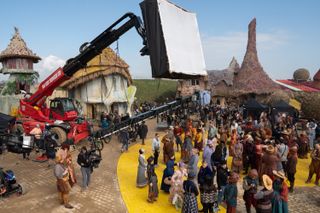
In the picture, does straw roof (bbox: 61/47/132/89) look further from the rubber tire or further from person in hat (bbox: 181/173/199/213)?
person in hat (bbox: 181/173/199/213)

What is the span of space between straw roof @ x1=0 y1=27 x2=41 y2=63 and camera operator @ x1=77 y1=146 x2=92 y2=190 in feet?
55.2

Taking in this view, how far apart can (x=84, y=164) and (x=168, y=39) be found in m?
5.46

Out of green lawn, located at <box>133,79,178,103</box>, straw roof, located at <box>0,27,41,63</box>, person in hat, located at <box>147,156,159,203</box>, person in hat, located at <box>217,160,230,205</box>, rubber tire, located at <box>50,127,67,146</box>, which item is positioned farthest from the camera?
green lawn, located at <box>133,79,178,103</box>

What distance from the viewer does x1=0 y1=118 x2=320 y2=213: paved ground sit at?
865 centimetres

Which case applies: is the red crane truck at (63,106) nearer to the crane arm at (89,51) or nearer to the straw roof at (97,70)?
the crane arm at (89,51)

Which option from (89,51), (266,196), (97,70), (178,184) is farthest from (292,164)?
(97,70)

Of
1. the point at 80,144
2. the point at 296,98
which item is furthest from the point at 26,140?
the point at 296,98

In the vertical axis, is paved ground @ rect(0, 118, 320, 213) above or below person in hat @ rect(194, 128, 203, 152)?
below

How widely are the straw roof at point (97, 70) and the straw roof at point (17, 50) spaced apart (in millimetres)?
3768

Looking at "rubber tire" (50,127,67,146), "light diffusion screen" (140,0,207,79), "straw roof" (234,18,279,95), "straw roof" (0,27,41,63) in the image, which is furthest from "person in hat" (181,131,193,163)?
"straw roof" (234,18,279,95)

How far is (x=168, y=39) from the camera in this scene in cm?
732

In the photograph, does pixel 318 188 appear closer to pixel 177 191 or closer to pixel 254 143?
pixel 254 143

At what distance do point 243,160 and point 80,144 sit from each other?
32.5 ft

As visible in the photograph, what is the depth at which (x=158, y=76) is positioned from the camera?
24.7ft
